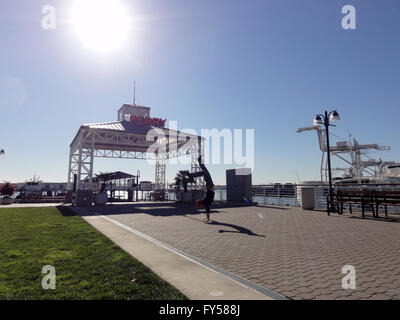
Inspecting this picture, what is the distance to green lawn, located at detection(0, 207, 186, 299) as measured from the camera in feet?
10.2

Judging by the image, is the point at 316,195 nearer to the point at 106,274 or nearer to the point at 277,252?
the point at 277,252

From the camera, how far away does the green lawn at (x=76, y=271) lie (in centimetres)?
310

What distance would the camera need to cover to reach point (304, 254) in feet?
16.7

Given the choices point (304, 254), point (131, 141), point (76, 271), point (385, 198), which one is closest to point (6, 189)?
point (131, 141)

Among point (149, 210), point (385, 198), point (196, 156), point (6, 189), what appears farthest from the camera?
point (196, 156)

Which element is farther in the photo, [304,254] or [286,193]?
[286,193]

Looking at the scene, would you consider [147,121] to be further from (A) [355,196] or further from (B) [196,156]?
(A) [355,196]

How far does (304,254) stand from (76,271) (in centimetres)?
447

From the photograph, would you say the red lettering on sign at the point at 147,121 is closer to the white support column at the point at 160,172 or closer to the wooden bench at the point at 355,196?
the white support column at the point at 160,172

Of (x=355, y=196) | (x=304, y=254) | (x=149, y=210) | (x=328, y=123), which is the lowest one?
(x=149, y=210)

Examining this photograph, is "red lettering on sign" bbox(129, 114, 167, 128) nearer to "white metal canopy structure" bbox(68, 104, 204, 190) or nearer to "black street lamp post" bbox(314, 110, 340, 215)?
"white metal canopy structure" bbox(68, 104, 204, 190)

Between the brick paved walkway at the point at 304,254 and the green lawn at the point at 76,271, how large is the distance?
148 cm

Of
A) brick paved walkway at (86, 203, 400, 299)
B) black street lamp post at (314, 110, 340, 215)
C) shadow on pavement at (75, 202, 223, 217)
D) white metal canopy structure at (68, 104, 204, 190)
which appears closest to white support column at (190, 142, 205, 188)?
white metal canopy structure at (68, 104, 204, 190)

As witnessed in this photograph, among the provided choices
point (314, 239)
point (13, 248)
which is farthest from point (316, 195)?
point (13, 248)
